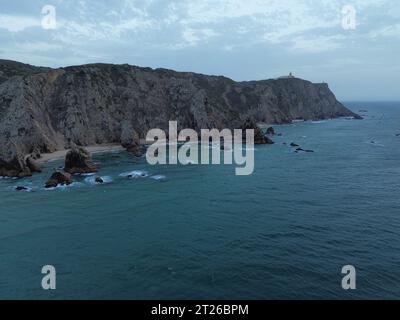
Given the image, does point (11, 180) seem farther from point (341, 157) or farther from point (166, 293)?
point (341, 157)

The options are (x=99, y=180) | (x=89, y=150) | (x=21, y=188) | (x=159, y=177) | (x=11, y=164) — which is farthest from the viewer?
(x=89, y=150)

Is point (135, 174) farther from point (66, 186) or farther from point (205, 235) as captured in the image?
point (205, 235)

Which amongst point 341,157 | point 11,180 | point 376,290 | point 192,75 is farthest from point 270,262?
point 192,75

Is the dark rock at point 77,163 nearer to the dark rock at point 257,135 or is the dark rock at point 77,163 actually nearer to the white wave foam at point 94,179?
the white wave foam at point 94,179

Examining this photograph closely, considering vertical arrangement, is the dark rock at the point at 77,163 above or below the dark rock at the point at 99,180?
above

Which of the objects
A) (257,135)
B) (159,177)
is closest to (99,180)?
(159,177)

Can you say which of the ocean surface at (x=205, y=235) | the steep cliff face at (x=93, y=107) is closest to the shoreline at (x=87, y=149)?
the steep cliff face at (x=93, y=107)

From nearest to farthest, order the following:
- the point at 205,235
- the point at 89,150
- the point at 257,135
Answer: the point at 205,235, the point at 89,150, the point at 257,135
